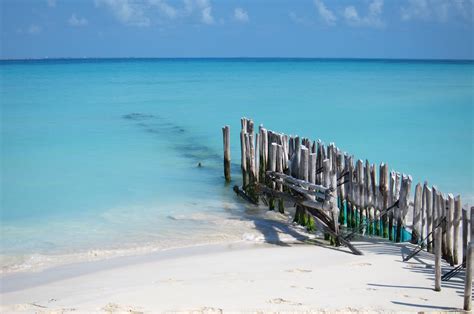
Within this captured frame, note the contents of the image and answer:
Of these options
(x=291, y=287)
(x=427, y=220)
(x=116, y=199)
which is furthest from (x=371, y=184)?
(x=116, y=199)

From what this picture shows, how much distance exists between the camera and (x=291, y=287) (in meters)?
8.13

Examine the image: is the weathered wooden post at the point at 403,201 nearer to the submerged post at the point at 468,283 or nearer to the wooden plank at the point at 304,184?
the wooden plank at the point at 304,184

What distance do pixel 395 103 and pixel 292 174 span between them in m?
23.1

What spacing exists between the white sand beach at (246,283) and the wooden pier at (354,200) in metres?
0.30

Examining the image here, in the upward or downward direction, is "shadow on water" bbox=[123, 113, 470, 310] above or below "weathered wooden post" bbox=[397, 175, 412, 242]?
below

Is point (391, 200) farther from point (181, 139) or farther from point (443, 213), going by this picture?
point (181, 139)

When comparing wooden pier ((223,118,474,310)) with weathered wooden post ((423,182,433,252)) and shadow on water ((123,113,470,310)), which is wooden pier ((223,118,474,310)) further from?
shadow on water ((123,113,470,310))

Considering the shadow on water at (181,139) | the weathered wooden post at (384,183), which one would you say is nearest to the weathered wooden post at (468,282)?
the weathered wooden post at (384,183)

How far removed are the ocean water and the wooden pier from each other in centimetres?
111

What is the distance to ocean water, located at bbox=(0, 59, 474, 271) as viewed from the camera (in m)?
11.8

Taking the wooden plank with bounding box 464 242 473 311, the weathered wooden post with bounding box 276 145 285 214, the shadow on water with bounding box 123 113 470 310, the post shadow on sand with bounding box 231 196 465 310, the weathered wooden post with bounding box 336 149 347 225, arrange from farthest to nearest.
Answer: the weathered wooden post with bounding box 276 145 285 214, the weathered wooden post with bounding box 336 149 347 225, the shadow on water with bounding box 123 113 470 310, the post shadow on sand with bounding box 231 196 465 310, the wooden plank with bounding box 464 242 473 311

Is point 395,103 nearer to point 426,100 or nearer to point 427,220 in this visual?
point 426,100

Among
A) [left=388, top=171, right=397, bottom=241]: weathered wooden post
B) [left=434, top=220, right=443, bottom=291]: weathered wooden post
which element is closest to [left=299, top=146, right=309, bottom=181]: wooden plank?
[left=388, top=171, right=397, bottom=241]: weathered wooden post

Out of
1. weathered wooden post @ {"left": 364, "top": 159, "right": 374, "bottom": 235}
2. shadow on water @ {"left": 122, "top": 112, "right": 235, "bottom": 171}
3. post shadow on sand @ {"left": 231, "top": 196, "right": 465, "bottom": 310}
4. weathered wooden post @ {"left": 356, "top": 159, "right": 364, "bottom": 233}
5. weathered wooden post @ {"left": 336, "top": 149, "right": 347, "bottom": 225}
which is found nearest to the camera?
post shadow on sand @ {"left": 231, "top": 196, "right": 465, "bottom": 310}
